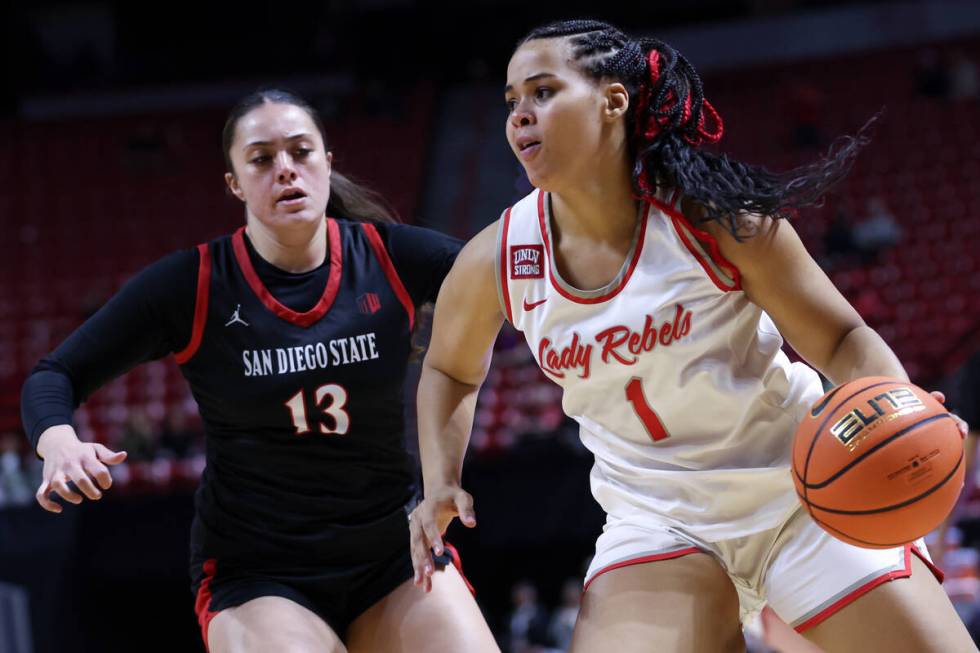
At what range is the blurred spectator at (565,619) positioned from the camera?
9.21m

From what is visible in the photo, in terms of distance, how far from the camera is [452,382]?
3078mm

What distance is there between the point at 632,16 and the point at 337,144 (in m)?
5.08

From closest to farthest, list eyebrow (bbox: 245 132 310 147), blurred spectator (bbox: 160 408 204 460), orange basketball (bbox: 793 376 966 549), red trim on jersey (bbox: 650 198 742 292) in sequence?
1. orange basketball (bbox: 793 376 966 549)
2. red trim on jersey (bbox: 650 198 742 292)
3. eyebrow (bbox: 245 132 310 147)
4. blurred spectator (bbox: 160 408 204 460)

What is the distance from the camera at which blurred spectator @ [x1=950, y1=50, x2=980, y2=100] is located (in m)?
15.2

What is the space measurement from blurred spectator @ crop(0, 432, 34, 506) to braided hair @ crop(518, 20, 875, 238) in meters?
6.56

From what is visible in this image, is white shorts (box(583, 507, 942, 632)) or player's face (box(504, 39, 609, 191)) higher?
player's face (box(504, 39, 609, 191))

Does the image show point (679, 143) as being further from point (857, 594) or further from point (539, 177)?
point (857, 594)

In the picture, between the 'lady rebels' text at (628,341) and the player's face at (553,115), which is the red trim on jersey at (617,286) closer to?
the 'lady rebels' text at (628,341)

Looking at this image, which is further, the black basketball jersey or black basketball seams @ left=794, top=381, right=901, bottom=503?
the black basketball jersey

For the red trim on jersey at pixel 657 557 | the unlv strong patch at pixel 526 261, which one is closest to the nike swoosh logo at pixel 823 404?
the red trim on jersey at pixel 657 557

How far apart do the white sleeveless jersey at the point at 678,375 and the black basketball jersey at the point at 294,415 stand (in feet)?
1.97

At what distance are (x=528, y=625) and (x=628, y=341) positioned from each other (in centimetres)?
712

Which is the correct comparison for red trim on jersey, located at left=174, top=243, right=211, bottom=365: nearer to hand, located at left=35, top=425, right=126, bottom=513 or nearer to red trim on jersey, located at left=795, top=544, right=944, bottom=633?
hand, located at left=35, top=425, right=126, bottom=513

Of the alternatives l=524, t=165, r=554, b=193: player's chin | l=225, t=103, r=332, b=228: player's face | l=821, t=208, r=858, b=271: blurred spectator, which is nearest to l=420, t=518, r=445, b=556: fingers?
l=524, t=165, r=554, b=193: player's chin
